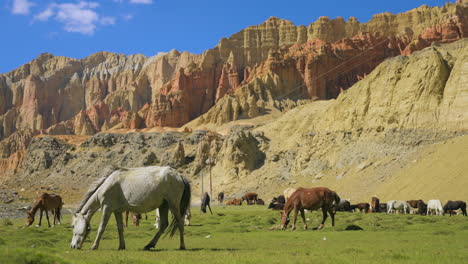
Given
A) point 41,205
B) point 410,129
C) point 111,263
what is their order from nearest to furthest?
point 111,263, point 41,205, point 410,129

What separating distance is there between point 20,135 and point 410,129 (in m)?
156

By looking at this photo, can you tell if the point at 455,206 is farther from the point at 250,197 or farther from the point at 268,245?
the point at 250,197

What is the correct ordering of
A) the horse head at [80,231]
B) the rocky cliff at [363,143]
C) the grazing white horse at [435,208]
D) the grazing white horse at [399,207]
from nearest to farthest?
1. the horse head at [80,231]
2. the grazing white horse at [435,208]
3. the grazing white horse at [399,207]
4. the rocky cliff at [363,143]

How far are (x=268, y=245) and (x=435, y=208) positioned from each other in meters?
26.0

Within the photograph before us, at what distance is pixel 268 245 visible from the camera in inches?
700

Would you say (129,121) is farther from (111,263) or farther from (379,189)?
(111,263)

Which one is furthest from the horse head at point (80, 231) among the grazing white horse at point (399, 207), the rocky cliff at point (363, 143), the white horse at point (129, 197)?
the rocky cliff at point (363, 143)

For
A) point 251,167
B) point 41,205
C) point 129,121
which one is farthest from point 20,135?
point 41,205

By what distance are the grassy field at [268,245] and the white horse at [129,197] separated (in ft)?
2.34

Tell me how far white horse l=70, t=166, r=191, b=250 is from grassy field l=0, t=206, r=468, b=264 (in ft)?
2.34

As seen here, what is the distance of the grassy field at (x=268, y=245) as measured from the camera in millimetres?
12080

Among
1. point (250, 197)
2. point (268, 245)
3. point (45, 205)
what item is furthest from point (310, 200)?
point (250, 197)

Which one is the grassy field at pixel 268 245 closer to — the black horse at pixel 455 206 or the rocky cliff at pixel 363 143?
the black horse at pixel 455 206

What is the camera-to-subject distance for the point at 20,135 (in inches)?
7323
